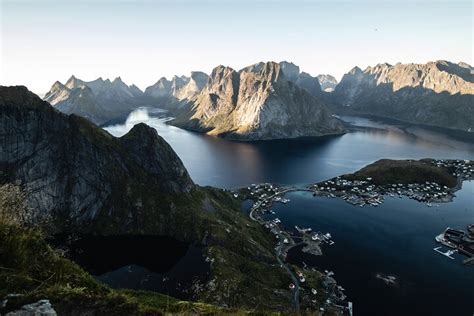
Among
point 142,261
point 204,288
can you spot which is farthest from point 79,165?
point 204,288

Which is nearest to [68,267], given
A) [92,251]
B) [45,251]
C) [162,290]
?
[45,251]

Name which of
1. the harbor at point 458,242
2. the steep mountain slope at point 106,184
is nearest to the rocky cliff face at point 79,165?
the steep mountain slope at point 106,184

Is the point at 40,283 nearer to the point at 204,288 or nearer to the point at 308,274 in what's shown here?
the point at 204,288

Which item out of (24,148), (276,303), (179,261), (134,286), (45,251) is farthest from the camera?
(24,148)

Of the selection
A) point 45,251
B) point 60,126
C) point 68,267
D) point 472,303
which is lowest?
point 472,303

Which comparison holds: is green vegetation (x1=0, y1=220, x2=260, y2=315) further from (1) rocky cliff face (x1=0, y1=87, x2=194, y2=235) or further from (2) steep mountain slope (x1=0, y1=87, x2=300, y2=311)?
(1) rocky cliff face (x1=0, y1=87, x2=194, y2=235)

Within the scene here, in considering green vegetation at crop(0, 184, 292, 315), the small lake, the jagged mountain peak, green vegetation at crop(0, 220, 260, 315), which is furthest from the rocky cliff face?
green vegetation at crop(0, 220, 260, 315)

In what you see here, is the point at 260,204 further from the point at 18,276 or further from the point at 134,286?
the point at 18,276
